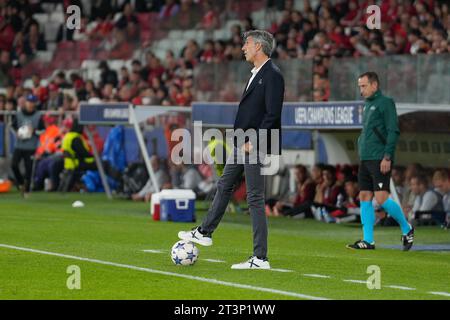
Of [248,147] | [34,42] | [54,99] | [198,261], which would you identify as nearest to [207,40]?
[54,99]

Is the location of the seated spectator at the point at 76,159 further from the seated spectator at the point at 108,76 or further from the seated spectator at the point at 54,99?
the seated spectator at the point at 108,76

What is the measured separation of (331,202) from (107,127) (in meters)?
8.80

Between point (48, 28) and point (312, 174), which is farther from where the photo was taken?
point (48, 28)

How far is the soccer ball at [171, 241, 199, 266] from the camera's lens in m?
12.3

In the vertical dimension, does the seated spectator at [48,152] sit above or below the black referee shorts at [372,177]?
below

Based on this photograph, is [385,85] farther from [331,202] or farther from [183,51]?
[183,51]

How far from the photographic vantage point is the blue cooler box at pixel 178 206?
1970cm

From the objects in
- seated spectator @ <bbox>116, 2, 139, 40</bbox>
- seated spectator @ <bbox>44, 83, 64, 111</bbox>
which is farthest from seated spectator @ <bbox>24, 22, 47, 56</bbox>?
seated spectator @ <bbox>44, 83, 64, 111</bbox>

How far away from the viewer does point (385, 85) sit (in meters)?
20.0

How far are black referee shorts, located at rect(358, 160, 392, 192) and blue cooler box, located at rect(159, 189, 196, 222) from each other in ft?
15.7

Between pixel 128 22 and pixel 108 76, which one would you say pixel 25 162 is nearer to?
pixel 108 76

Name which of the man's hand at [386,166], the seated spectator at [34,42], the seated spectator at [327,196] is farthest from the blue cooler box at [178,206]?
the seated spectator at [34,42]
